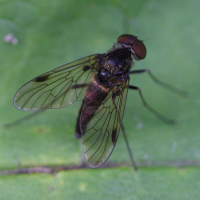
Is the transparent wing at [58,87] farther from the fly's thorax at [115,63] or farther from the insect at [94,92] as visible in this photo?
the fly's thorax at [115,63]

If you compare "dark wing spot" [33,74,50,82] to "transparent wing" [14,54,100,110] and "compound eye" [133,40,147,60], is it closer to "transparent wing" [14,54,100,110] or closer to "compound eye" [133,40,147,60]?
"transparent wing" [14,54,100,110]

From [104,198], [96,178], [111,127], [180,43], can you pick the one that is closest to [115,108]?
[111,127]

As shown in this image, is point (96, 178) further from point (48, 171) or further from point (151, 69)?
point (151, 69)

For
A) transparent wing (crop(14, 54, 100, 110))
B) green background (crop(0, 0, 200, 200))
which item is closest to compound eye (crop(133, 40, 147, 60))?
green background (crop(0, 0, 200, 200))

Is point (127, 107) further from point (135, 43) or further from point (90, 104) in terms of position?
point (135, 43)

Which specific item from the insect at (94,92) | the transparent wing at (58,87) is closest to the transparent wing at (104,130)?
the insect at (94,92)

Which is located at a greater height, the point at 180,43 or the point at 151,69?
the point at 180,43
